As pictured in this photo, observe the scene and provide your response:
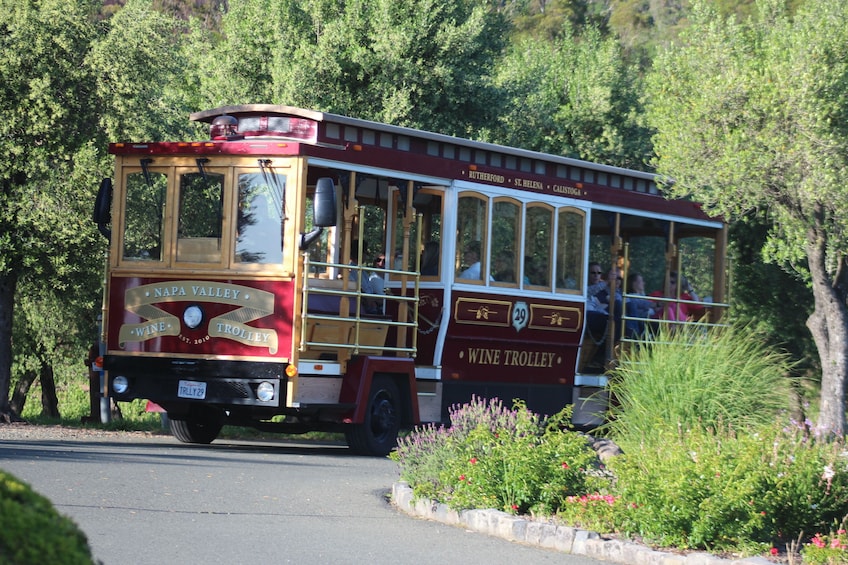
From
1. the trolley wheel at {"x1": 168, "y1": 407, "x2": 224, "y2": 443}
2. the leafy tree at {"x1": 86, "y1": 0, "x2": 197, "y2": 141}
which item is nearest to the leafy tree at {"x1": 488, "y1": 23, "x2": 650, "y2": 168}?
the leafy tree at {"x1": 86, "y1": 0, "x2": 197, "y2": 141}

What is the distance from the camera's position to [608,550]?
8555 millimetres

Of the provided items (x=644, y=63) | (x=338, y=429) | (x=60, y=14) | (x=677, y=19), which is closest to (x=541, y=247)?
(x=338, y=429)

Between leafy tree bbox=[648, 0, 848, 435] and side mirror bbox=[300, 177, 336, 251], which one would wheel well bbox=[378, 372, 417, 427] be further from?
leafy tree bbox=[648, 0, 848, 435]

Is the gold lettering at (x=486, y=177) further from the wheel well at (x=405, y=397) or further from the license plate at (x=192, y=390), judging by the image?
the license plate at (x=192, y=390)

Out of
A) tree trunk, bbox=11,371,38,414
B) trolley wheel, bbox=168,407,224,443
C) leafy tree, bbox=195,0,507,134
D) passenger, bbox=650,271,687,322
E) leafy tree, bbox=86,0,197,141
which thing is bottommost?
tree trunk, bbox=11,371,38,414

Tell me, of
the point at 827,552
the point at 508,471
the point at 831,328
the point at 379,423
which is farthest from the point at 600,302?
the point at 827,552

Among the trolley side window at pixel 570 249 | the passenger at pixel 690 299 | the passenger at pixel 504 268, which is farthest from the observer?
the passenger at pixel 690 299

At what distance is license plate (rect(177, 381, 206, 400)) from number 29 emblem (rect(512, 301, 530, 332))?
4498mm


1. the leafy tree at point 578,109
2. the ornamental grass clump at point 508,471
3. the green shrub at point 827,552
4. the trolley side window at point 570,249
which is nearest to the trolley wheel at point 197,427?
the trolley side window at point 570,249

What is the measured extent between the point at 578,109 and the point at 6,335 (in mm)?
17666

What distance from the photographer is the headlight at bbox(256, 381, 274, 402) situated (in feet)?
46.3

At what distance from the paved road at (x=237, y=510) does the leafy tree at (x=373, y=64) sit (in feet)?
41.5

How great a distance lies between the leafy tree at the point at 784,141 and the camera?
19125mm

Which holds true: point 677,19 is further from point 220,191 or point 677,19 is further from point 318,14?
point 220,191
